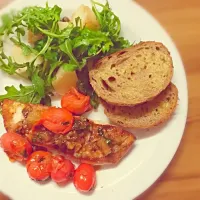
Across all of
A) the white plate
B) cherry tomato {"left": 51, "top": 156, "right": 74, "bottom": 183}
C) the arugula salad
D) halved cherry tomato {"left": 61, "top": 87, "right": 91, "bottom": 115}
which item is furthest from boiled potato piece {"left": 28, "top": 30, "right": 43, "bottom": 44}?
cherry tomato {"left": 51, "top": 156, "right": 74, "bottom": 183}

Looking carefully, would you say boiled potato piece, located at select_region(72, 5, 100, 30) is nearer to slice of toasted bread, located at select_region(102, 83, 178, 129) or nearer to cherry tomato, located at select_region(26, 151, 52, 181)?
slice of toasted bread, located at select_region(102, 83, 178, 129)

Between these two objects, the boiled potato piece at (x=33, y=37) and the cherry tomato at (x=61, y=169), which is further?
the boiled potato piece at (x=33, y=37)

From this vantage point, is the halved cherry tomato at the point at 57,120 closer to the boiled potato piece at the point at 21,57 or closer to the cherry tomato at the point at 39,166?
the cherry tomato at the point at 39,166

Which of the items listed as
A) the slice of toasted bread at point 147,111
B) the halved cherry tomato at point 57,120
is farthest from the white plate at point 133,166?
the halved cherry tomato at point 57,120

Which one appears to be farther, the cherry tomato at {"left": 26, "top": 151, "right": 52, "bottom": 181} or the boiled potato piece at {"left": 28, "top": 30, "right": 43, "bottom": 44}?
the boiled potato piece at {"left": 28, "top": 30, "right": 43, "bottom": 44}

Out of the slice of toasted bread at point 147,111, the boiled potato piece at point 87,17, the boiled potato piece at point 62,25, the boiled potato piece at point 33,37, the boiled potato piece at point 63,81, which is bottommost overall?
the slice of toasted bread at point 147,111

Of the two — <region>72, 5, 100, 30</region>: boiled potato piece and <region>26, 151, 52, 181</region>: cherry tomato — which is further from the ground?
<region>72, 5, 100, 30</region>: boiled potato piece

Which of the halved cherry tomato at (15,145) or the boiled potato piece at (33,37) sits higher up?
the boiled potato piece at (33,37)

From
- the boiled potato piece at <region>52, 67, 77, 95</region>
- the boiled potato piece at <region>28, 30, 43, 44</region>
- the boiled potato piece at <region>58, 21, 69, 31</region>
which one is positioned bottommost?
the boiled potato piece at <region>52, 67, 77, 95</region>
